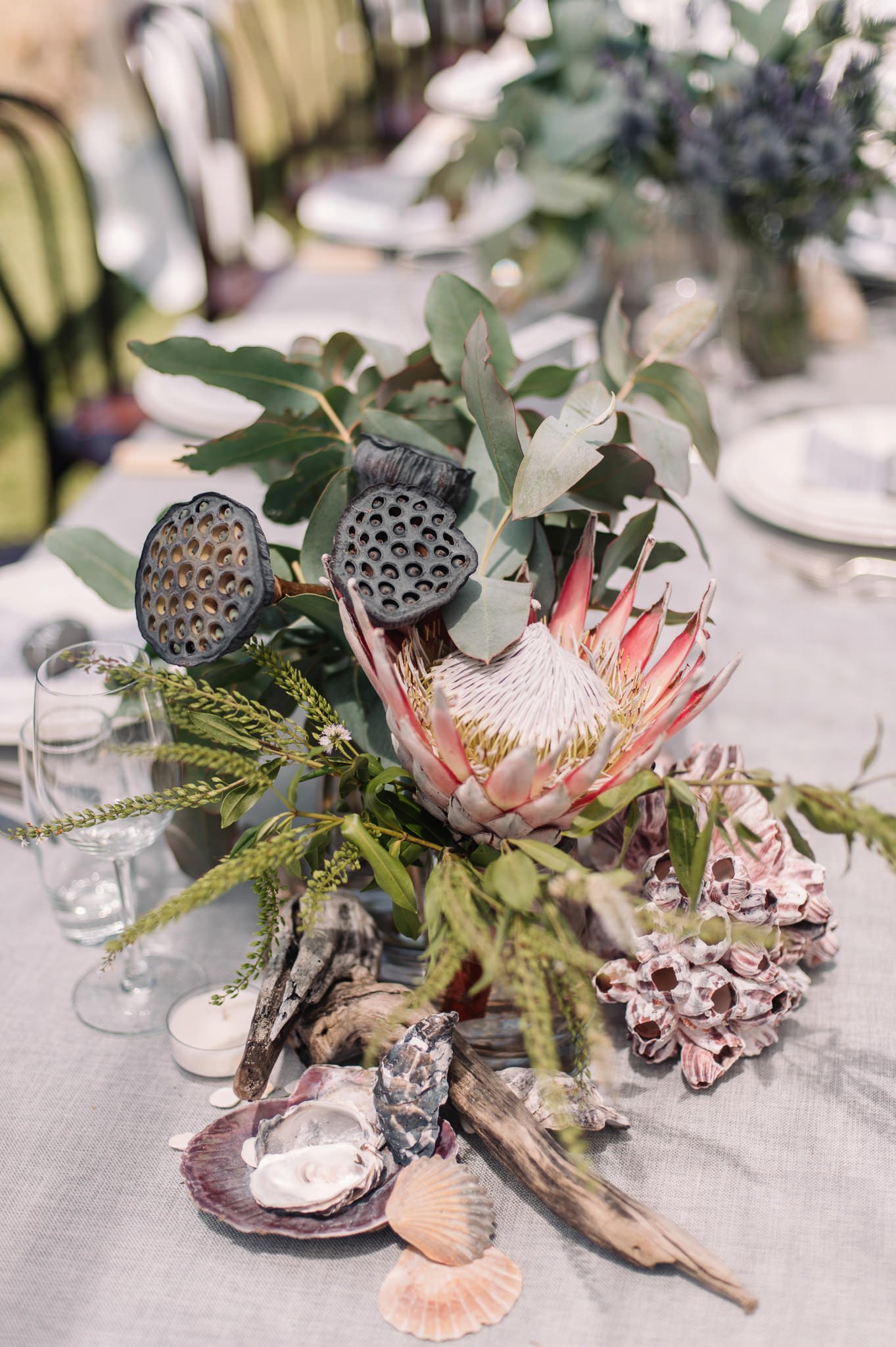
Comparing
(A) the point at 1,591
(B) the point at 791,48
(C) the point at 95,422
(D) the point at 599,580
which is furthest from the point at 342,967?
(C) the point at 95,422

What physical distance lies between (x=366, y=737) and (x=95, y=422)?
4.98ft

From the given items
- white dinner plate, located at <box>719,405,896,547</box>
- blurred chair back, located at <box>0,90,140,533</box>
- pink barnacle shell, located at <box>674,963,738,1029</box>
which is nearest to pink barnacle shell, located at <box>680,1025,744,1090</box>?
pink barnacle shell, located at <box>674,963,738,1029</box>

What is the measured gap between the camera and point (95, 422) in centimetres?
197

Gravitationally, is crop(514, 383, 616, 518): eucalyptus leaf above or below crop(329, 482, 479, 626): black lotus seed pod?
above

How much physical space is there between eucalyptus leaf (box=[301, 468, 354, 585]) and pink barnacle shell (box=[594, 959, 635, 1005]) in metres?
0.26

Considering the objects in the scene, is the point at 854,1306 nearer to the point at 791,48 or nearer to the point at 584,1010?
the point at 584,1010

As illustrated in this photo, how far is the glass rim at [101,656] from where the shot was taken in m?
0.61

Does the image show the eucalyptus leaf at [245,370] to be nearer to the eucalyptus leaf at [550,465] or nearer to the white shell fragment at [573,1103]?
the eucalyptus leaf at [550,465]

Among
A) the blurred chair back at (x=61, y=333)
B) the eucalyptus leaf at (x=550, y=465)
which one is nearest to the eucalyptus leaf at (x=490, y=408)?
the eucalyptus leaf at (x=550, y=465)

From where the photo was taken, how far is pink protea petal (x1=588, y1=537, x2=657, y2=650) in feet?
1.98

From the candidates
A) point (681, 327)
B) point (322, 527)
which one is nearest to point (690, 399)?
point (681, 327)

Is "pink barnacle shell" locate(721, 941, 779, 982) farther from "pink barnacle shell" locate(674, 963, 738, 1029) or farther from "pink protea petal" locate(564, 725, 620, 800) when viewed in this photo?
"pink protea petal" locate(564, 725, 620, 800)

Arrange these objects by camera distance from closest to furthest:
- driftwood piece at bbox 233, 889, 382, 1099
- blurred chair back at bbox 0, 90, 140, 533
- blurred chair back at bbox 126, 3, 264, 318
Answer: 1. driftwood piece at bbox 233, 889, 382, 1099
2. blurred chair back at bbox 0, 90, 140, 533
3. blurred chair back at bbox 126, 3, 264, 318

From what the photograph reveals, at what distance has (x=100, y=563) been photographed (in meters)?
0.73
